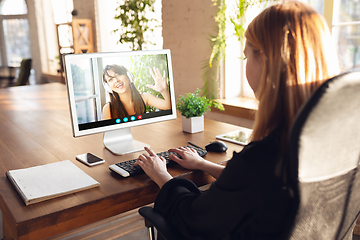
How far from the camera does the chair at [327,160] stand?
2.27 ft

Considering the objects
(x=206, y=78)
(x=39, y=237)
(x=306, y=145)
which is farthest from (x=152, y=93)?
(x=206, y=78)

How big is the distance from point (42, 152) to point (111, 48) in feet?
15.4

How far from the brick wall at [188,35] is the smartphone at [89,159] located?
211 cm

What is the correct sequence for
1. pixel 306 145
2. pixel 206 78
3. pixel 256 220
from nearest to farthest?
pixel 306 145 → pixel 256 220 → pixel 206 78

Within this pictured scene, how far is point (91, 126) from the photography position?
4.59 ft

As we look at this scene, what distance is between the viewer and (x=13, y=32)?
824 cm

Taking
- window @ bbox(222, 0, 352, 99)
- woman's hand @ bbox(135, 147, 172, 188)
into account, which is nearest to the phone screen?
woman's hand @ bbox(135, 147, 172, 188)

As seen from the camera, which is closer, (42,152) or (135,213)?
(42,152)

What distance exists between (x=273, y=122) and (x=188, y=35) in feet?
9.73

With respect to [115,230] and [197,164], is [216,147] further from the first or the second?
[115,230]

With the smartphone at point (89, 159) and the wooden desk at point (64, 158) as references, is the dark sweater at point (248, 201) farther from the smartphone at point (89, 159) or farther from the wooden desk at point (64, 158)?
the smartphone at point (89, 159)

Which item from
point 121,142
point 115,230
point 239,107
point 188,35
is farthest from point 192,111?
point 188,35

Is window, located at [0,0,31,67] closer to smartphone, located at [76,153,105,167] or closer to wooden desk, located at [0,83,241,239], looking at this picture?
wooden desk, located at [0,83,241,239]

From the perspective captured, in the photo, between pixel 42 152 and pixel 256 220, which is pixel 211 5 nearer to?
pixel 42 152
